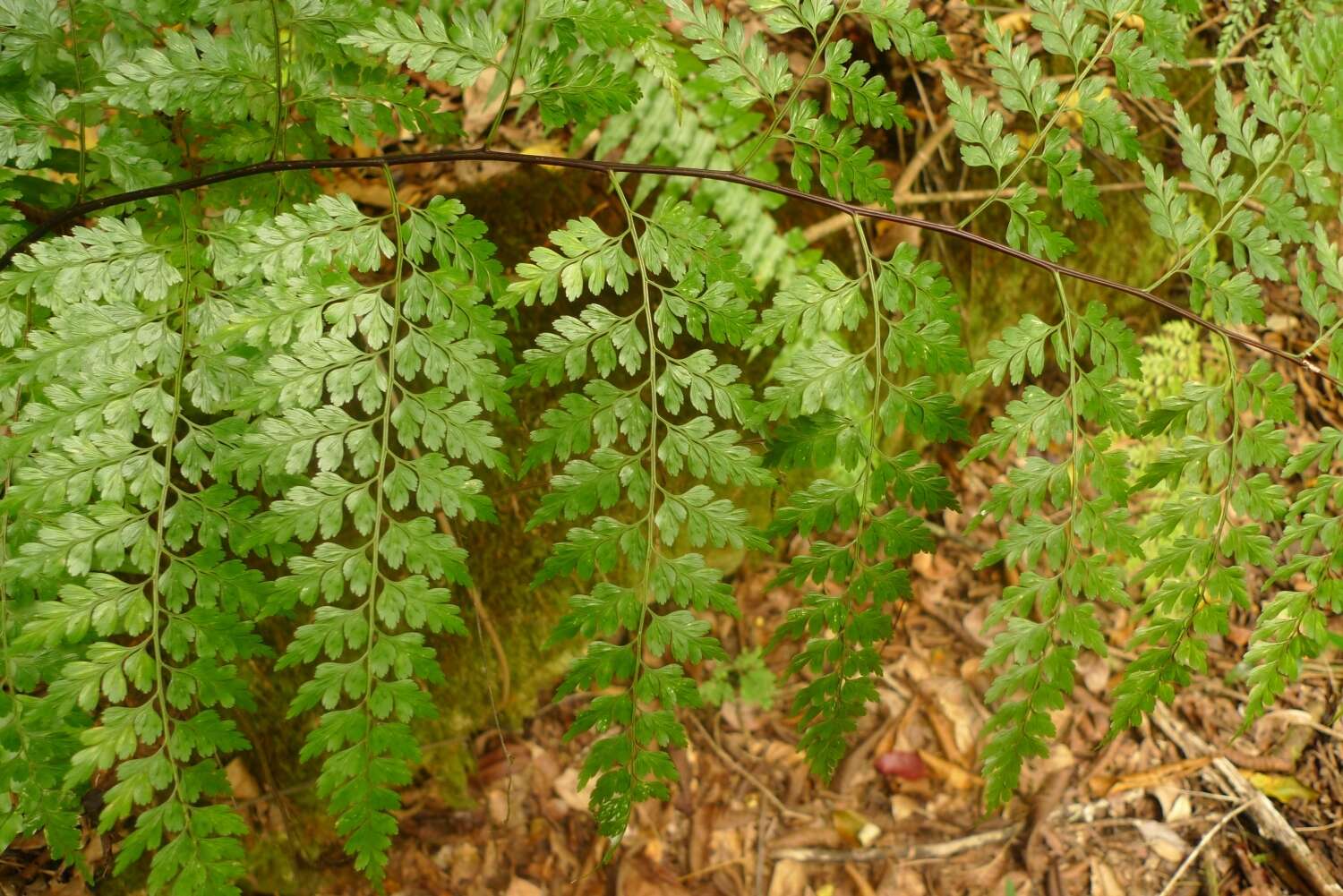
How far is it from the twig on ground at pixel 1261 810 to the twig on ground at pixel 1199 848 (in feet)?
0.16

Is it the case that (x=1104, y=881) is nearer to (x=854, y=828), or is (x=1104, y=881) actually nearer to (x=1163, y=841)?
(x=1163, y=841)

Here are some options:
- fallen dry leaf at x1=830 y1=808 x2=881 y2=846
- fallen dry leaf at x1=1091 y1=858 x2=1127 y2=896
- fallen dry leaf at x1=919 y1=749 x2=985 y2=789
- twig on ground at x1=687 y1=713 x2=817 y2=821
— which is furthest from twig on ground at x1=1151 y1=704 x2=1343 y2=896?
twig on ground at x1=687 y1=713 x2=817 y2=821

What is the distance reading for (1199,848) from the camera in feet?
10.2

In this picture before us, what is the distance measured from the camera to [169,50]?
6.25 feet

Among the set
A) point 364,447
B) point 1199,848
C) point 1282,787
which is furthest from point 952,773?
point 364,447

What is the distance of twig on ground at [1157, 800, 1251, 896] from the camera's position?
10.1 feet

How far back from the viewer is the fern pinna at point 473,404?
1752 mm

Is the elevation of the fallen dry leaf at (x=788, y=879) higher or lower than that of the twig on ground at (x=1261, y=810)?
lower

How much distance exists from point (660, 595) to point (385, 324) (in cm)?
87

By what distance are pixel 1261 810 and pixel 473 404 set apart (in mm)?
3385

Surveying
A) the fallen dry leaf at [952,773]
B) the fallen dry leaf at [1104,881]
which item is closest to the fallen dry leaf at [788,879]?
the fallen dry leaf at [952,773]

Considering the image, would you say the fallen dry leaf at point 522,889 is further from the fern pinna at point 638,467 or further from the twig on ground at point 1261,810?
the twig on ground at point 1261,810

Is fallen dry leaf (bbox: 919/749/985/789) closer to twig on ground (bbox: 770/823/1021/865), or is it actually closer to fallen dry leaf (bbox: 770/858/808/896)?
twig on ground (bbox: 770/823/1021/865)

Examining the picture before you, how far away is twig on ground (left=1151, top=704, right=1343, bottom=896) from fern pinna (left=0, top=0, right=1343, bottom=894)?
171 cm
